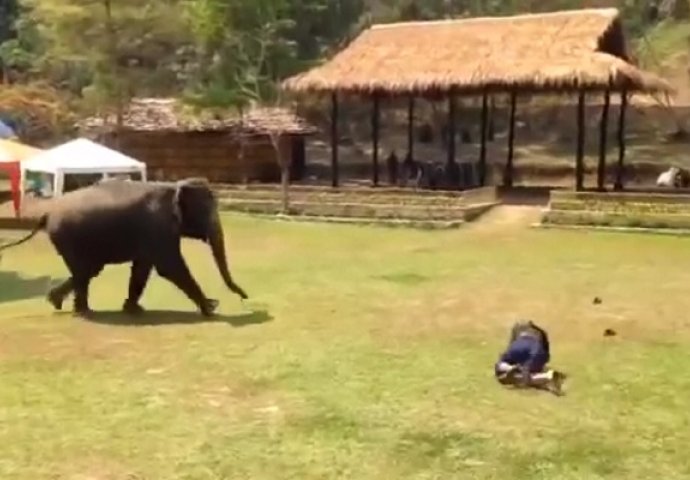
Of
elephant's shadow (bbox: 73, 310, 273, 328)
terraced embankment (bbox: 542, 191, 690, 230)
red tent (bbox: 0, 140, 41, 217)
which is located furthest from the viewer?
red tent (bbox: 0, 140, 41, 217)

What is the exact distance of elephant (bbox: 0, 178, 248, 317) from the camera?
473 inches

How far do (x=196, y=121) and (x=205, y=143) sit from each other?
76cm

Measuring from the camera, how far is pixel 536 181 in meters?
34.0

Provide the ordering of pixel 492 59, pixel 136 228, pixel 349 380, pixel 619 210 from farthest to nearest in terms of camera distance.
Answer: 1. pixel 492 59
2. pixel 619 210
3. pixel 136 228
4. pixel 349 380

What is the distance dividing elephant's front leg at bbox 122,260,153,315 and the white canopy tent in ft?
41.0

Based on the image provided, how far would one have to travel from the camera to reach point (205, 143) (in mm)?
32812

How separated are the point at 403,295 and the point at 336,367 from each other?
4.29 meters

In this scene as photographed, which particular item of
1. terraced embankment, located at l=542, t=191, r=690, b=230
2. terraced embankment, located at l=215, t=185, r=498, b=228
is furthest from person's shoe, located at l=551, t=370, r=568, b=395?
terraced embankment, located at l=215, t=185, r=498, b=228

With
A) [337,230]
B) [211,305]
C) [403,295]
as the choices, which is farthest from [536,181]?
[211,305]

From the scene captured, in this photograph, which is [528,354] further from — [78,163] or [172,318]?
[78,163]

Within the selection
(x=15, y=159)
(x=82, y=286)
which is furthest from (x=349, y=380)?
(x=15, y=159)

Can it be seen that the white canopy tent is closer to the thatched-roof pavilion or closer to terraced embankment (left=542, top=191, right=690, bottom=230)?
the thatched-roof pavilion

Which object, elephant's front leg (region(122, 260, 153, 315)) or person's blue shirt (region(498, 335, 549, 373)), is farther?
elephant's front leg (region(122, 260, 153, 315))

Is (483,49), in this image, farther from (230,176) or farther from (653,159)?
(653,159)
